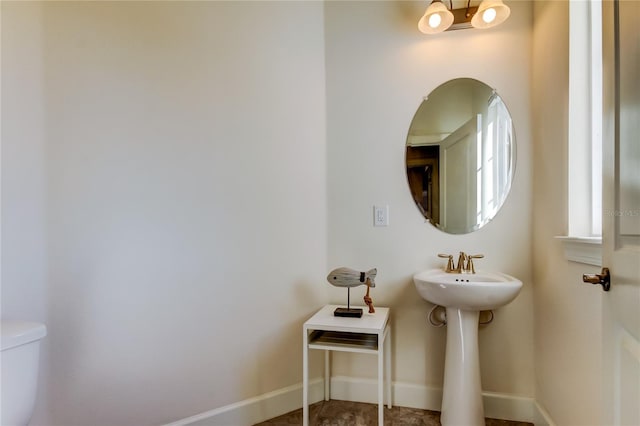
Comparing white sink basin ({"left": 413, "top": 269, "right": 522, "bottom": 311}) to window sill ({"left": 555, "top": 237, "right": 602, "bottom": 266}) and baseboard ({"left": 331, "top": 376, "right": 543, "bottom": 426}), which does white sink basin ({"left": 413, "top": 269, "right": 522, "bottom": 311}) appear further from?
baseboard ({"left": 331, "top": 376, "right": 543, "bottom": 426})

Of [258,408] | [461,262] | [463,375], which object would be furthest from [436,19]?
[258,408]

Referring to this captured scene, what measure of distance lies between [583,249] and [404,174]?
0.87 metres

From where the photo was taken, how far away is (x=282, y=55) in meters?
1.71

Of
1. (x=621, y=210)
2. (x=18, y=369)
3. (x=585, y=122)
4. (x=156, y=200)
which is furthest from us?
(x=156, y=200)

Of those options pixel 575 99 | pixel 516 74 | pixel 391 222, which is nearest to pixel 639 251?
pixel 575 99

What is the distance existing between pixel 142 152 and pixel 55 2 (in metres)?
0.69

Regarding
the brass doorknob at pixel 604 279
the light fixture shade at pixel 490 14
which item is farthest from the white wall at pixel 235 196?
the brass doorknob at pixel 604 279

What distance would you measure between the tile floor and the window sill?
98 centimetres

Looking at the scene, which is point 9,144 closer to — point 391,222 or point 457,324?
point 391,222

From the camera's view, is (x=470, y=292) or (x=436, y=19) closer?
(x=470, y=292)

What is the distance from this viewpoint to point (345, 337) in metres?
1.58

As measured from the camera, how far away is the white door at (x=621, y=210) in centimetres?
64

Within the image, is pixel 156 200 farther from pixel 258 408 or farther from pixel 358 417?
pixel 358 417

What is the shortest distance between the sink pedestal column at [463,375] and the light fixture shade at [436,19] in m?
1.40
